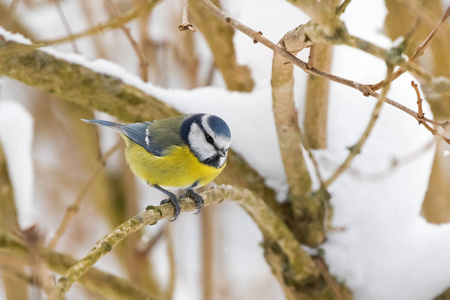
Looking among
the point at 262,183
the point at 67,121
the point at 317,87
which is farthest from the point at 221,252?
the point at 317,87

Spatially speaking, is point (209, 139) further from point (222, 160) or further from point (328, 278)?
point (328, 278)

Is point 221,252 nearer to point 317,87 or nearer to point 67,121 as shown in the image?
point 67,121

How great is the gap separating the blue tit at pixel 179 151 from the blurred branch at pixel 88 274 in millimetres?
458

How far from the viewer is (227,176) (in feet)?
6.83

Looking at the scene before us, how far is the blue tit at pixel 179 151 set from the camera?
6.19ft

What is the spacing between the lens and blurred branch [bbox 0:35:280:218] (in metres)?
1.83

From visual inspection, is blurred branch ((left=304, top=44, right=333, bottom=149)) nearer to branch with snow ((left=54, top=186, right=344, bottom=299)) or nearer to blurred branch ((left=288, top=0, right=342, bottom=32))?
branch with snow ((left=54, top=186, right=344, bottom=299))

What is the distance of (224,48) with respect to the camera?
244 cm

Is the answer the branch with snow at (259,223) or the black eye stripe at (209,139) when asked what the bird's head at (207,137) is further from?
the branch with snow at (259,223)

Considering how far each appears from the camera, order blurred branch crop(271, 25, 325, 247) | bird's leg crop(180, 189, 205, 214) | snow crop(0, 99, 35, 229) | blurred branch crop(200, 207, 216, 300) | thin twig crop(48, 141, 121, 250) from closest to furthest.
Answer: blurred branch crop(271, 25, 325, 247), bird's leg crop(180, 189, 205, 214), thin twig crop(48, 141, 121, 250), snow crop(0, 99, 35, 229), blurred branch crop(200, 207, 216, 300)

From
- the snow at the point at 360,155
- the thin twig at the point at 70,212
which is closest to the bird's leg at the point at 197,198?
the snow at the point at 360,155

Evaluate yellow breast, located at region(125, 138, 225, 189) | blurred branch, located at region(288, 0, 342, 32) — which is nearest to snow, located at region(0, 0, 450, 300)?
yellow breast, located at region(125, 138, 225, 189)

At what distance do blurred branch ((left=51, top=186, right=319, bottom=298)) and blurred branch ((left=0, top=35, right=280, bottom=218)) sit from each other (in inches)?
8.8

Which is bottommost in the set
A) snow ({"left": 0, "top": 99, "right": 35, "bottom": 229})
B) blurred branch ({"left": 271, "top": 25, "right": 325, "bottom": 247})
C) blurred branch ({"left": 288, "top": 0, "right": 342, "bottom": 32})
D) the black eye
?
blurred branch ({"left": 288, "top": 0, "right": 342, "bottom": 32})
